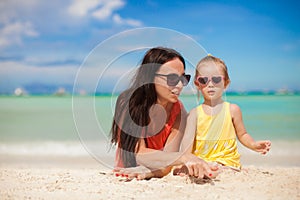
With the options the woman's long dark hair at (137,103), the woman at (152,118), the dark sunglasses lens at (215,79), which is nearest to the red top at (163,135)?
the woman at (152,118)

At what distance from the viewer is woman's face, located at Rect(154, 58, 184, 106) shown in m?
3.33

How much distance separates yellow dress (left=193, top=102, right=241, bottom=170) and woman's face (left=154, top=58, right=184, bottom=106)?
0.37 meters

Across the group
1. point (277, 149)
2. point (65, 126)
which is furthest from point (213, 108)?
point (65, 126)

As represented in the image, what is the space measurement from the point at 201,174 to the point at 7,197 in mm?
1443

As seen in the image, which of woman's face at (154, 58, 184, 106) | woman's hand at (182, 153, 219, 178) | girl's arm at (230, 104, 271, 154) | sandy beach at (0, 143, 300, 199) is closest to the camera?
sandy beach at (0, 143, 300, 199)

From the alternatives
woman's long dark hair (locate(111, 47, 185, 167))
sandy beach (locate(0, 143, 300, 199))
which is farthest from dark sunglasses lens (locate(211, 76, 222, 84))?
sandy beach (locate(0, 143, 300, 199))

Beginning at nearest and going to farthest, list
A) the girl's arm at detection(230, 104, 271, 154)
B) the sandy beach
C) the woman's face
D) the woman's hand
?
1. the sandy beach
2. the woman's hand
3. the woman's face
4. the girl's arm at detection(230, 104, 271, 154)


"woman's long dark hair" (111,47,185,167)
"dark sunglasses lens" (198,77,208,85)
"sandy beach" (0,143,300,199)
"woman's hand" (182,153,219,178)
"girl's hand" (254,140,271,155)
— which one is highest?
"dark sunglasses lens" (198,77,208,85)

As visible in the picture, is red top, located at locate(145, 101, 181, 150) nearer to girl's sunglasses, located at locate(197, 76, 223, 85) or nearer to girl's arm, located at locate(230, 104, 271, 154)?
girl's sunglasses, located at locate(197, 76, 223, 85)

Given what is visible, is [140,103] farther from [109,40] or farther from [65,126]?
[65,126]

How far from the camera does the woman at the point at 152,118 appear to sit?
11.0 feet

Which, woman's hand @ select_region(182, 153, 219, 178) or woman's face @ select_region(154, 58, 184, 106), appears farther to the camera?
woman's face @ select_region(154, 58, 184, 106)

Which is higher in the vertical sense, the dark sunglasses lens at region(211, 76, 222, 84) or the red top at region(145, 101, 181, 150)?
the dark sunglasses lens at region(211, 76, 222, 84)

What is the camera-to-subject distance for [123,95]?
3.44 m
